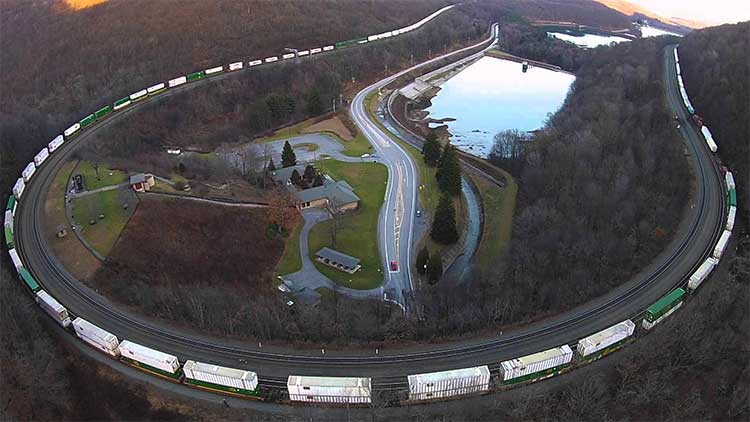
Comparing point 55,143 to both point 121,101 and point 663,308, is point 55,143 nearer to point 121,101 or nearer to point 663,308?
point 121,101

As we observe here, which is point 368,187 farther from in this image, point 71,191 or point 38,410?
point 38,410

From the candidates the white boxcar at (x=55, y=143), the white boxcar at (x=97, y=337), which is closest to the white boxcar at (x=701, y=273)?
the white boxcar at (x=97, y=337)

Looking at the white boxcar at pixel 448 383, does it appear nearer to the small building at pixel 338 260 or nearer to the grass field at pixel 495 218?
the small building at pixel 338 260

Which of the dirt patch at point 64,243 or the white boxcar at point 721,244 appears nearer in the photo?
the white boxcar at point 721,244

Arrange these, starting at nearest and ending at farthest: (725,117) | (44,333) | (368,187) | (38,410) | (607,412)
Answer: (607,412) < (38,410) < (44,333) < (368,187) < (725,117)

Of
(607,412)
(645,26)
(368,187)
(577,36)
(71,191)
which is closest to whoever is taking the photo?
(607,412)

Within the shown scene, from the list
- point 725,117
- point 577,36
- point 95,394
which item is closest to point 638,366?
point 95,394

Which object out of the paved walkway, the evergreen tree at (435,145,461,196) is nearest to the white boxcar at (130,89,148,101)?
the paved walkway
